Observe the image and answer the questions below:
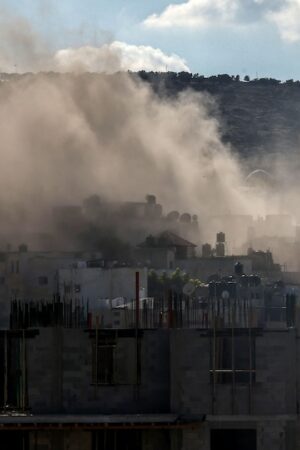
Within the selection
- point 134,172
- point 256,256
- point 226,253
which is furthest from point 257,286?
point 134,172

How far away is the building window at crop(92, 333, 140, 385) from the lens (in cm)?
3772

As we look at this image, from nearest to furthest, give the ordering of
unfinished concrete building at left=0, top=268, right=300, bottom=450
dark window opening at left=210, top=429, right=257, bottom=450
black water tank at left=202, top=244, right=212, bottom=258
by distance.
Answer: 1. unfinished concrete building at left=0, top=268, right=300, bottom=450
2. dark window opening at left=210, top=429, right=257, bottom=450
3. black water tank at left=202, top=244, right=212, bottom=258

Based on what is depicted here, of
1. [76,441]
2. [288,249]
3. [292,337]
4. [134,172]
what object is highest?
[134,172]

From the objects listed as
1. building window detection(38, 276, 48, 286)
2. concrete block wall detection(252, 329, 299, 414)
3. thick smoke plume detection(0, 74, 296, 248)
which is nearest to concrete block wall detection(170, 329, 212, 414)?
concrete block wall detection(252, 329, 299, 414)

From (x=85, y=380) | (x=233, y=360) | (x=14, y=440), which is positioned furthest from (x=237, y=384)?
(x=14, y=440)

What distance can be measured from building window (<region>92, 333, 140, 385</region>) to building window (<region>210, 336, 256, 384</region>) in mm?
2035

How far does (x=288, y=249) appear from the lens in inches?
4309

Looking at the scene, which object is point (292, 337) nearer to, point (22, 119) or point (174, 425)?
point (174, 425)

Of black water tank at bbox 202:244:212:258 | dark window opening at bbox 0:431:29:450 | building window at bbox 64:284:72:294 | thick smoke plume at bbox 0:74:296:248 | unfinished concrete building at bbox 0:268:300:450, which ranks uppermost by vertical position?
thick smoke plume at bbox 0:74:296:248

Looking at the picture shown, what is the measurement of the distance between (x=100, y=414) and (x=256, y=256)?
56.7m

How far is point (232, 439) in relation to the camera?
37.9 m

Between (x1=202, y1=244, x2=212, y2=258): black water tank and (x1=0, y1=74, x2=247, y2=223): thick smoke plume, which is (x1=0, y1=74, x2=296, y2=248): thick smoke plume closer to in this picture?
(x1=0, y1=74, x2=247, y2=223): thick smoke plume

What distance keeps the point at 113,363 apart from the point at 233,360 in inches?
121

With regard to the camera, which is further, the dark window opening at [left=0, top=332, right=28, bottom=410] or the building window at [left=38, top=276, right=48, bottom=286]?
the building window at [left=38, top=276, right=48, bottom=286]
